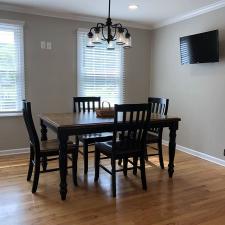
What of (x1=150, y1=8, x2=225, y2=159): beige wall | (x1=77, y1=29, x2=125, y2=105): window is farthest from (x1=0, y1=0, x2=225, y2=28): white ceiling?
(x1=77, y1=29, x2=125, y2=105): window

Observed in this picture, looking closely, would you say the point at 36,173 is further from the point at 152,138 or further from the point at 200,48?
the point at 200,48

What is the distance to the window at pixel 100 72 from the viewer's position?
4.67 meters

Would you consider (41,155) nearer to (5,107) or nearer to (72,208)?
(72,208)

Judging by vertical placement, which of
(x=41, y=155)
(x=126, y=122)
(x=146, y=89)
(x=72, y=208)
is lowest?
(x=72, y=208)

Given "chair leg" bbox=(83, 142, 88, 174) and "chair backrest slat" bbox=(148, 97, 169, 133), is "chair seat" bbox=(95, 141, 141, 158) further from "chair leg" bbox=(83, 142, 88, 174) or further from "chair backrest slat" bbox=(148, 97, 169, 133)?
"chair backrest slat" bbox=(148, 97, 169, 133)

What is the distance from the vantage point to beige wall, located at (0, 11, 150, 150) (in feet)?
13.9

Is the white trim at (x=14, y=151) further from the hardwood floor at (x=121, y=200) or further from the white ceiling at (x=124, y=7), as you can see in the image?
the white ceiling at (x=124, y=7)

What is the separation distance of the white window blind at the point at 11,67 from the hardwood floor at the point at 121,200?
1.16 m

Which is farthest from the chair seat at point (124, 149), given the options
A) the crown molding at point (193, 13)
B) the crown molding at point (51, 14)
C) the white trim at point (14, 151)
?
the crown molding at point (51, 14)

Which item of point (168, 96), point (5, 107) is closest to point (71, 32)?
point (5, 107)

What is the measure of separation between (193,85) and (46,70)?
2.55m

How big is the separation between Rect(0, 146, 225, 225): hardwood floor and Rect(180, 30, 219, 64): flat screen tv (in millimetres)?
1682

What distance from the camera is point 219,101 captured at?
152 inches

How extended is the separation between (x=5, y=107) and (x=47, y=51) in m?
1.19
